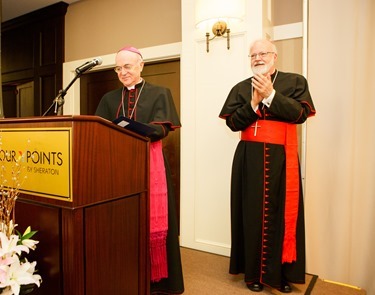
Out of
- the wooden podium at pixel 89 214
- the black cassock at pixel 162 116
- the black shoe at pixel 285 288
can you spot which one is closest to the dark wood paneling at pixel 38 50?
the black cassock at pixel 162 116

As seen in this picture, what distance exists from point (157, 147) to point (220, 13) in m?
1.24

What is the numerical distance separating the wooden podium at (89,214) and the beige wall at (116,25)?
2.22m

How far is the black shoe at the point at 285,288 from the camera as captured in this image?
189 cm

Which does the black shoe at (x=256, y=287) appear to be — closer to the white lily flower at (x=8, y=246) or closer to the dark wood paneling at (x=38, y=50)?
the white lily flower at (x=8, y=246)

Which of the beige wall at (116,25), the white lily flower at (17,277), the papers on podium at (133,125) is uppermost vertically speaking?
the beige wall at (116,25)

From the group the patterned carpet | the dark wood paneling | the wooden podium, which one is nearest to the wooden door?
the dark wood paneling

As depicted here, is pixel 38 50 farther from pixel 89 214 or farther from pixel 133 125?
pixel 89 214

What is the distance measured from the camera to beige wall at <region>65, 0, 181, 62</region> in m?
3.14

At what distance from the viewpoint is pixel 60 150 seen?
3.22ft

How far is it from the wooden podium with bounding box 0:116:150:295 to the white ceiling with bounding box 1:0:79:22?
3332mm

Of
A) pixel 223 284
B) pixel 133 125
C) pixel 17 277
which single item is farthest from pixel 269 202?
pixel 17 277

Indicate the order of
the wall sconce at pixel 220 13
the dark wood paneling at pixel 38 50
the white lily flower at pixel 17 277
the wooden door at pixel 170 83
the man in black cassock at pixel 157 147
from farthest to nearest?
the dark wood paneling at pixel 38 50
the wooden door at pixel 170 83
the wall sconce at pixel 220 13
the man in black cassock at pixel 157 147
the white lily flower at pixel 17 277

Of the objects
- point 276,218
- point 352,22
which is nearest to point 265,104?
point 276,218

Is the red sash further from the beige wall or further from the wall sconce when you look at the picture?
the beige wall
